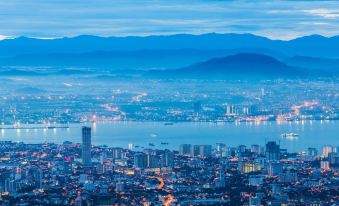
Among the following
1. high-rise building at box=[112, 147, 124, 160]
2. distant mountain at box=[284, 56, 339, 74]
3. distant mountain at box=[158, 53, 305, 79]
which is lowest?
high-rise building at box=[112, 147, 124, 160]

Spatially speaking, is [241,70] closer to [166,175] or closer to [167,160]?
[167,160]

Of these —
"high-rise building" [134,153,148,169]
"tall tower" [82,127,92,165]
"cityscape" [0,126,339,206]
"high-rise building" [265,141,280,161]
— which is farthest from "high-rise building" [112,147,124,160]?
"high-rise building" [265,141,280,161]

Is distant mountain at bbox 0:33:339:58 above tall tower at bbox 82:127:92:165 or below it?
above

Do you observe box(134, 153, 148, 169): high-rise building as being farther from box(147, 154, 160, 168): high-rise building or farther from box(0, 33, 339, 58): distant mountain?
box(0, 33, 339, 58): distant mountain

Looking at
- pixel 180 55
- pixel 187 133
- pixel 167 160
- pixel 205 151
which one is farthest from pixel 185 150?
pixel 180 55

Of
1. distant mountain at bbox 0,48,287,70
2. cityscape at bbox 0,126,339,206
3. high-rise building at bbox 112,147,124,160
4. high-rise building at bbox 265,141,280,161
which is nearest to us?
cityscape at bbox 0,126,339,206

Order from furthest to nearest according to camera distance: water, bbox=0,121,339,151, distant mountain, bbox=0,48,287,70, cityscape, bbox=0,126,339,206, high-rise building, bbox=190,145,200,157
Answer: distant mountain, bbox=0,48,287,70, water, bbox=0,121,339,151, high-rise building, bbox=190,145,200,157, cityscape, bbox=0,126,339,206

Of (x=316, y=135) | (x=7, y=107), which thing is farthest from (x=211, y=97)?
(x=316, y=135)
